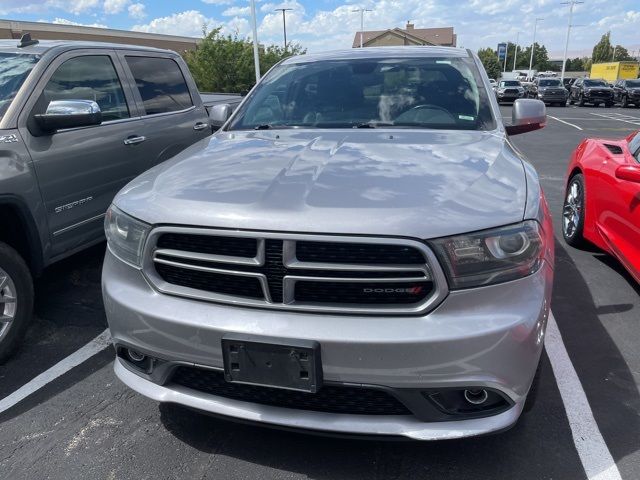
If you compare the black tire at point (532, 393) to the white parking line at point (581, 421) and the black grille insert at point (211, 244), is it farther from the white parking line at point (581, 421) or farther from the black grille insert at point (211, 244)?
the black grille insert at point (211, 244)

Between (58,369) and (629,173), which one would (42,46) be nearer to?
(58,369)

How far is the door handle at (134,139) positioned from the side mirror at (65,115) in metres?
0.77

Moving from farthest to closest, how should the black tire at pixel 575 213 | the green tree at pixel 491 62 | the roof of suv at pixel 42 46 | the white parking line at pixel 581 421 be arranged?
the green tree at pixel 491 62
the black tire at pixel 575 213
the roof of suv at pixel 42 46
the white parking line at pixel 581 421

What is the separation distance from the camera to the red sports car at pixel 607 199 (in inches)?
154

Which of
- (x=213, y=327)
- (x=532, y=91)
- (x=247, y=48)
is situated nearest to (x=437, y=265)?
(x=213, y=327)

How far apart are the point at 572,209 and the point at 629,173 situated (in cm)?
167

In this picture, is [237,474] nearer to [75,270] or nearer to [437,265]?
[437,265]

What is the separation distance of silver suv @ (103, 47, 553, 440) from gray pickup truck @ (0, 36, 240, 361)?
48.9 inches

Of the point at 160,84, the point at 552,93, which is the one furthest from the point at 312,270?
the point at 552,93

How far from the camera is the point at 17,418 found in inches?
110

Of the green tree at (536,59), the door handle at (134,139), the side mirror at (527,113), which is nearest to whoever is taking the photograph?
the side mirror at (527,113)

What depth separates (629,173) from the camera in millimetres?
3766

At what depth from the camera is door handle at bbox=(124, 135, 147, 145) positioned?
443 cm

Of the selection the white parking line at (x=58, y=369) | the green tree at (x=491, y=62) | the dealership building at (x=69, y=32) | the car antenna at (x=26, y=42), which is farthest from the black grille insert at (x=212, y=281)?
the green tree at (x=491, y=62)
